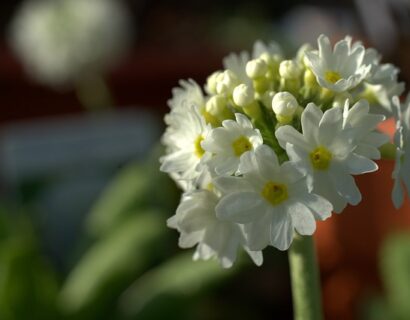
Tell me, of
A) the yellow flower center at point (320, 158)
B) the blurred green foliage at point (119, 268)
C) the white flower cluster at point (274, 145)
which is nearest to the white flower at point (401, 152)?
the white flower cluster at point (274, 145)

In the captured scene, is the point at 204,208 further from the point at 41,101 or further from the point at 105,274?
the point at 41,101

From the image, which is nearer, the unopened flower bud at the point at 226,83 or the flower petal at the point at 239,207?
the flower petal at the point at 239,207

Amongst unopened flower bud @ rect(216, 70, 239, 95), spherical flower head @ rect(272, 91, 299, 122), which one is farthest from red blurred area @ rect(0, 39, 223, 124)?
spherical flower head @ rect(272, 91, 299, 122)

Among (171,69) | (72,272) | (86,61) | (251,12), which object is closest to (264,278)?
(72,272)

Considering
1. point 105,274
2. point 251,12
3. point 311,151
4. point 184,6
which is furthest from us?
point 184,6

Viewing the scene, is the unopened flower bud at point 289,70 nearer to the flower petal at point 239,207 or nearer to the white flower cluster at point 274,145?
the white flower cluster at point 274,145

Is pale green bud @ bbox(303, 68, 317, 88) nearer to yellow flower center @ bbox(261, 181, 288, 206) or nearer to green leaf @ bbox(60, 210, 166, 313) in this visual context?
yellow flower center @ bbox(261, 181, 288, 206)
